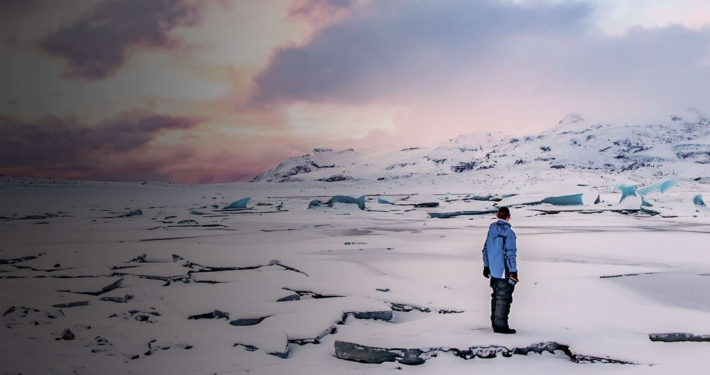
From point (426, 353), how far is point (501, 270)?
3.37 feet

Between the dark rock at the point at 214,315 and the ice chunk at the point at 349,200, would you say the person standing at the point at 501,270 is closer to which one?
the dark rock at the point at 214,315

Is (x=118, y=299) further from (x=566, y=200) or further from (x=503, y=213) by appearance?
(x=566, y=200)

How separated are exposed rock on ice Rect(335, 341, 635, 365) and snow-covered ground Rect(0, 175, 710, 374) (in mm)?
40

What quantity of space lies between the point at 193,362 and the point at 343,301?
6.29ft

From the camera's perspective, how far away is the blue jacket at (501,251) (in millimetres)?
3949

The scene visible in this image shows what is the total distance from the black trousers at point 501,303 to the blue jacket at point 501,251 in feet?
0.23

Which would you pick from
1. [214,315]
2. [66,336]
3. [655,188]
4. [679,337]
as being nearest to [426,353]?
[679,337]

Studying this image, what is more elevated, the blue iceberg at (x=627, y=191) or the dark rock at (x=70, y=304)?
the blue iceberg at (x=627, y=191)

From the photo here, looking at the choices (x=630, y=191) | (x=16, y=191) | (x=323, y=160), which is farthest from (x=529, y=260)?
(x=323, y=160)

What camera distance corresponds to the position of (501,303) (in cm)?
394

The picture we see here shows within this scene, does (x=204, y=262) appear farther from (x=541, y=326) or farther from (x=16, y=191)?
(x=16, y=191)

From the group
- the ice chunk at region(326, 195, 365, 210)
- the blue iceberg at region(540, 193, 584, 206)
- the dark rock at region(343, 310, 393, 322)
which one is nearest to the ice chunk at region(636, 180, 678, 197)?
the blue iceberg at region(540, 193, 584, 206)

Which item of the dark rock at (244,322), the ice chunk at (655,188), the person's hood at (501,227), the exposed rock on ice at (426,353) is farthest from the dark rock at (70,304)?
the ice chunk at (655,188)

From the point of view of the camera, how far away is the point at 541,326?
4.12 metres
